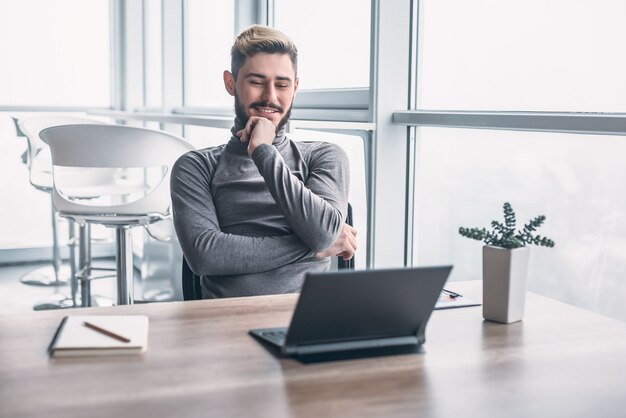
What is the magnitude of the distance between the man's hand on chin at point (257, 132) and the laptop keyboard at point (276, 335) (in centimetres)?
74

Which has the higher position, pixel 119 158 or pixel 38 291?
pixel 119 158

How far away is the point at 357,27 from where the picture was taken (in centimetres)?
296

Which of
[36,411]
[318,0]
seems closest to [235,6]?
[318,0]

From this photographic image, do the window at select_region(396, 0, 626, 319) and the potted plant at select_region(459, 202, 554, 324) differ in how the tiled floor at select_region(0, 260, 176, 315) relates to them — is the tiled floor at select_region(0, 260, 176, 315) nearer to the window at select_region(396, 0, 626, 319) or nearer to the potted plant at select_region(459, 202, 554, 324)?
the window at select_region(396, 0, 626, 319)

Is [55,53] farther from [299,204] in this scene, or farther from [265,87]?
[299,204]

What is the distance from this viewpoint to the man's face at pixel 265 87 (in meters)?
2.17

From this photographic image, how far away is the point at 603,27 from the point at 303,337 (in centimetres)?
106

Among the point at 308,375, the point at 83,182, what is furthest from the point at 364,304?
the point at 83,182

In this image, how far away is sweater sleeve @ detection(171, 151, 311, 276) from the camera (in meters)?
1.92

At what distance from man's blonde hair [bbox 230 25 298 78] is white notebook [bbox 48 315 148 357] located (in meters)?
0.96

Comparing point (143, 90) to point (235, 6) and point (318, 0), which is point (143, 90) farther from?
point (318, 0)

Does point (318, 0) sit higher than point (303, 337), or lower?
higher

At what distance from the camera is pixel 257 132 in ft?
6.73

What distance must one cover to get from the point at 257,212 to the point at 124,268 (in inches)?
44.7
